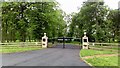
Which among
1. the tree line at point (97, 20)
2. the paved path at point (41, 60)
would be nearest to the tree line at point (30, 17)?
the tree line at point (97, 20)

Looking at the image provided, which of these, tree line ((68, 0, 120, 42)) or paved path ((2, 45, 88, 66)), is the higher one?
tree line ((68, 0, 120, 42))

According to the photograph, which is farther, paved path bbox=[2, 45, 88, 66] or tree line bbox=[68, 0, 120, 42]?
tree line bbox=[68, 0, 120, 42]

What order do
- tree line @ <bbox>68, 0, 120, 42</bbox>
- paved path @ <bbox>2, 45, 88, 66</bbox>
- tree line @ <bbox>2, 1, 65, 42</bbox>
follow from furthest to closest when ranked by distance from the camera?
tree line @ <bbox>68, 0, 120, 42</bbox> < tree line @ <bbox>2, 1, 65, 42</bbox> < paved path @ <bbox>2, 45, 88, 66</bbox>

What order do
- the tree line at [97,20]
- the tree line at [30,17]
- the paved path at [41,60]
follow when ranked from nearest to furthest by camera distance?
the paved path at [41,60]
the tree line at [30,17]
the tree line at [97,20]

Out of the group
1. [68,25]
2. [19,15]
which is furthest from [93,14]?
[68,25]

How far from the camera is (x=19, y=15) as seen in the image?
27.9m

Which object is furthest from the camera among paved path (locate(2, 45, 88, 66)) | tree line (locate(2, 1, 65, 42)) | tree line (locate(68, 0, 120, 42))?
tree line (locate(68, 0, 120, 42))

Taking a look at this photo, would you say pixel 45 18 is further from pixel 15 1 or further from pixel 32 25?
pixel 15 1

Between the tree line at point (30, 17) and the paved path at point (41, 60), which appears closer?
the paved path at point (41, 60)

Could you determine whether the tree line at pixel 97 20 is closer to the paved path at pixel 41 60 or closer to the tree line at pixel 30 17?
the tree line at pixel 30 17

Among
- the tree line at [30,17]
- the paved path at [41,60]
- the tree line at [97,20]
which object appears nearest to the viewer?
the paved path at [41,60]

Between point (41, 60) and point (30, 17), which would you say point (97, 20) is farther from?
point (41, 60)

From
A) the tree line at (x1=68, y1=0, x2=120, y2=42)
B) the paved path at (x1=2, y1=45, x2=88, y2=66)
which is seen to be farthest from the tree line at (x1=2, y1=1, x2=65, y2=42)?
the paved path at (x1=2, y1=45, x2=88, y2=66)

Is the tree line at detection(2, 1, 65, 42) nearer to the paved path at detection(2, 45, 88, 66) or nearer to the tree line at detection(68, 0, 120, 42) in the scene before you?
the tree line at detection(68, 0, 120, 42)
